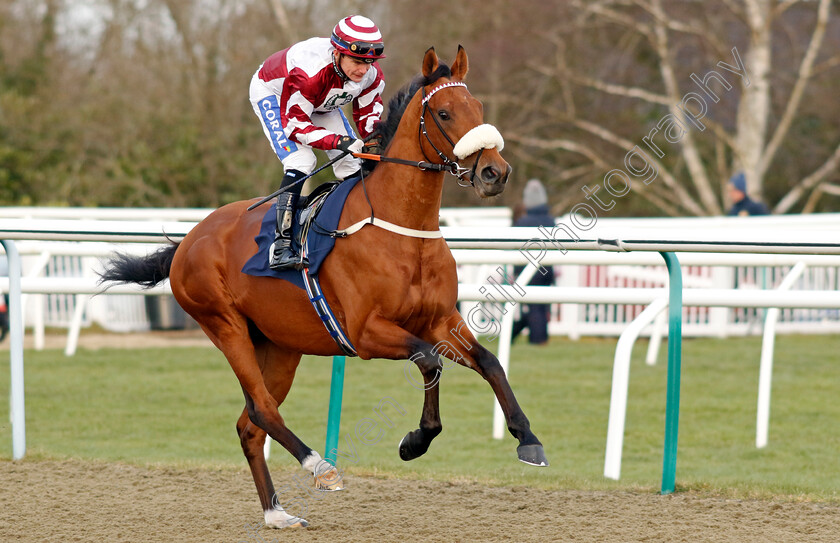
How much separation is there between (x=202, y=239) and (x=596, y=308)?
21.4 feet

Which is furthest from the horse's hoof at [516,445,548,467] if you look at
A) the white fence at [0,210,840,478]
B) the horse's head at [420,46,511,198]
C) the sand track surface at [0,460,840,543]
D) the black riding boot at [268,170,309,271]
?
the black riding boot at [268,170,309,271]

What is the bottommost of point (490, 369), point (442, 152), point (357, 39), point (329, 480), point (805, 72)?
point (329, 480)

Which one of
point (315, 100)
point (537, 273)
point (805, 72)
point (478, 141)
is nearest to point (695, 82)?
point (805, 72)

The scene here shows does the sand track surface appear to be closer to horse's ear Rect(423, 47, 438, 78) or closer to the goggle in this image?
horse's ear Rect(423, 47, 438, 78)

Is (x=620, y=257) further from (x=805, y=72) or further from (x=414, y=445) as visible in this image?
(x=805, y=72)

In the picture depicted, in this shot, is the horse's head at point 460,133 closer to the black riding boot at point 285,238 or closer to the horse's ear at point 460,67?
the horse's ear at point 460,67

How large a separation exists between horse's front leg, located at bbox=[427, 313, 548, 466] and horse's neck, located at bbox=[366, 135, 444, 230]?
0.38 m

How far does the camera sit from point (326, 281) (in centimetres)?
410

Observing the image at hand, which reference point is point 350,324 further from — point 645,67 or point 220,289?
point 645,67

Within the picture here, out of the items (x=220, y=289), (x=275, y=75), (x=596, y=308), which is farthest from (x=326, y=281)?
(x=596, y=308)

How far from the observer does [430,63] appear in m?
3.83

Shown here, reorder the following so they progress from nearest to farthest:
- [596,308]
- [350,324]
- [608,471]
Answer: [350,324], [608,471], [596,308]

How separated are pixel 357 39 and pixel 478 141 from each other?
757mm

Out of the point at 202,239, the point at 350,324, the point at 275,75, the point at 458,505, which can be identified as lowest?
the point at 458,505
